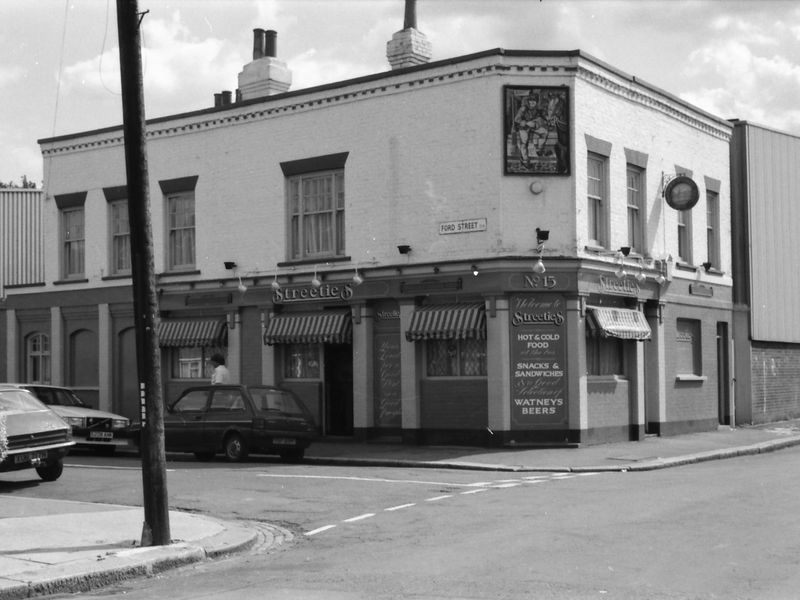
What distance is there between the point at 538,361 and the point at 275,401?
17.8 ft

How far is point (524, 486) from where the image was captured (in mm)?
16547

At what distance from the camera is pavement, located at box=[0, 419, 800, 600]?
9.89m

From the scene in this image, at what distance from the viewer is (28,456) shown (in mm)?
16938

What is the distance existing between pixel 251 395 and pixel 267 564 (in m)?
11.2

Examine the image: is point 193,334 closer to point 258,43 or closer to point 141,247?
point 258,43

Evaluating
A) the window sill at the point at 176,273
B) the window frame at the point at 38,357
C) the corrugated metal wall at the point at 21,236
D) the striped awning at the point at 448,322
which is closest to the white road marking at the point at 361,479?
the striped awning at the point at 448,322

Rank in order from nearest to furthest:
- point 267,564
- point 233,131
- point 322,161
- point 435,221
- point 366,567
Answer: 1. point 366,567
2. point 267,564
3. point 435,221
4. point 322,161
5. point 233,131

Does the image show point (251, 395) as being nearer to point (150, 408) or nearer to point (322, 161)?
point (322, 161)

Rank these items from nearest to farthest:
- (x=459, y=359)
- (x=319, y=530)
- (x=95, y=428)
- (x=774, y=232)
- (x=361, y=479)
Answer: (x=319, y=530)
(x=361, y=479)
(x=95, y=428)
(x=459, y=359)
(x=774, y=232)

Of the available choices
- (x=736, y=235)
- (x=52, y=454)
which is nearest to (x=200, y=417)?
(x=52, y=454)

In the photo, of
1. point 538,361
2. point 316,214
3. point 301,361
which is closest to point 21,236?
point 301,361

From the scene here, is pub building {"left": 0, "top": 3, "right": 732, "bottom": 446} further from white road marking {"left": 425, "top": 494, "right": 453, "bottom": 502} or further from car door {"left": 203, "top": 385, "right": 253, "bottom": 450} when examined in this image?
white road marking {"left": 425, "top": 494, "right": 453, "bottom": 502}

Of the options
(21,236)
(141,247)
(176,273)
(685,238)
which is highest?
(21,236)

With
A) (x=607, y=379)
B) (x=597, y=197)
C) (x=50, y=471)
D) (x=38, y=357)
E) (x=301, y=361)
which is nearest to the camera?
(x=50, y=471)
